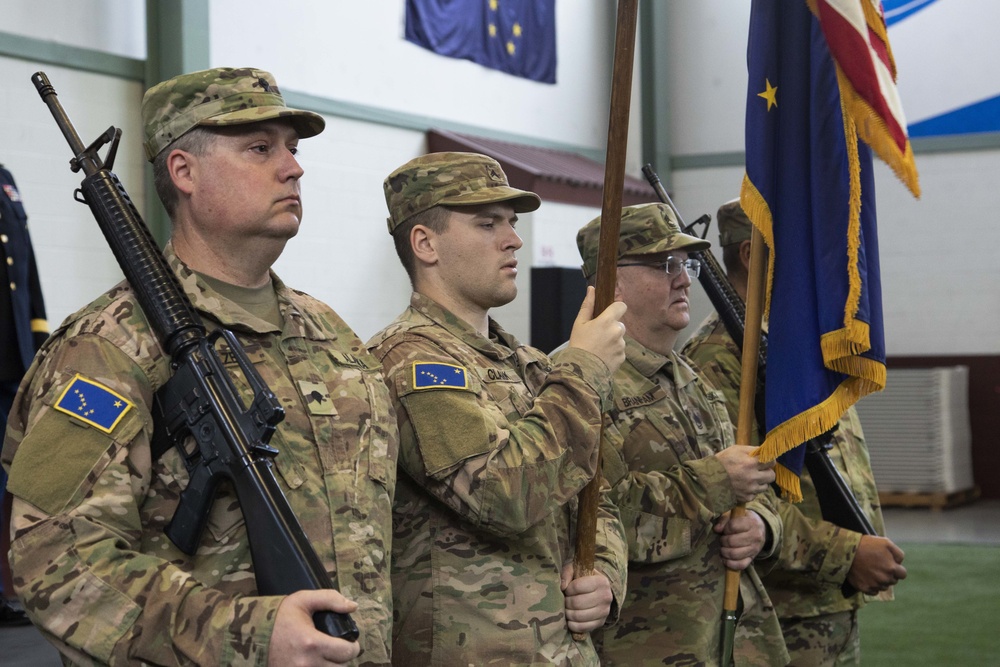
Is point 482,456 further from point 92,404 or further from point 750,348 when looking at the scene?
point 750,348

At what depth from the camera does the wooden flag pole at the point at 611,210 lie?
226 centimetres

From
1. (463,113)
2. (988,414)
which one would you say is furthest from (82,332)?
(988,414)

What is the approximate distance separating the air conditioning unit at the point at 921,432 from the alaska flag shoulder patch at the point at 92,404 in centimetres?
872

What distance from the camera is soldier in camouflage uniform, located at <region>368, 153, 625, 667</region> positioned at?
2.06 meters

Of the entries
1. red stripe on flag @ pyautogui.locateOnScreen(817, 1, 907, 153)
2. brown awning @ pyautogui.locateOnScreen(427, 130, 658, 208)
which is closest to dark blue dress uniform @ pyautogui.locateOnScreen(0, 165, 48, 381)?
red stripe on flag @ pyautogui.locateOnScreen(817, 1, 907, 153)

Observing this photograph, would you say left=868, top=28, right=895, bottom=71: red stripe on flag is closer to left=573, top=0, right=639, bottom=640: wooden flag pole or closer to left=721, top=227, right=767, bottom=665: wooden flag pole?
left=721, top=227, right=767, bottom=665: wooden flag pole

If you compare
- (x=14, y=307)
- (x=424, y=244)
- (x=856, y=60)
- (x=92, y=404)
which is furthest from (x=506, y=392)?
(x=14, y=307)

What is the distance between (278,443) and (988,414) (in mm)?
9255

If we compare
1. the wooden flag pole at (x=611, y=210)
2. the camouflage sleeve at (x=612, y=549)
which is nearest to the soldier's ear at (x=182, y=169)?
the wooden flag pole at (x=611, y=210)

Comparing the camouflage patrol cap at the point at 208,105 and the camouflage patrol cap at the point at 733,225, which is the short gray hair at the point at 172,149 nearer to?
the camouflage patrol cap at the point at 208,105

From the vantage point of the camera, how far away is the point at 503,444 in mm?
2055

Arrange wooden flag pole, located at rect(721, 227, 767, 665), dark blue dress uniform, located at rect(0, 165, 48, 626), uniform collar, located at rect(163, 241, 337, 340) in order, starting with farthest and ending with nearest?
dark blue dress uniform, located at rect(0, 165, 48, 626) → wooden flag pole, located at rect(721, 227, 767, 665) → uniform collar, located at rect(163, 241, 337, 340)

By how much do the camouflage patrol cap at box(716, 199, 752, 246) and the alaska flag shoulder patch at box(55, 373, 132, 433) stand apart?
2442 millimetres

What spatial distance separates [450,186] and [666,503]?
3.01ft
